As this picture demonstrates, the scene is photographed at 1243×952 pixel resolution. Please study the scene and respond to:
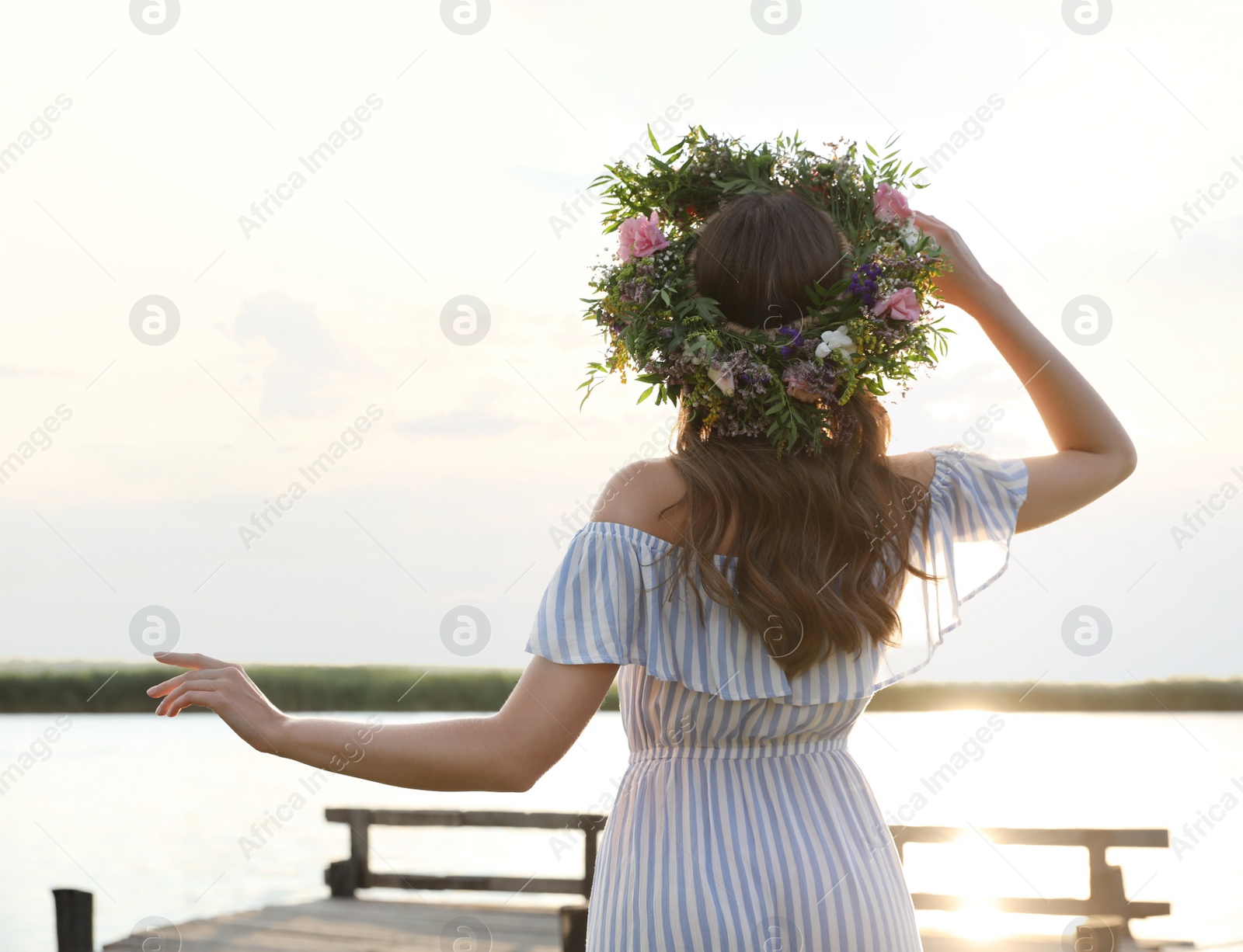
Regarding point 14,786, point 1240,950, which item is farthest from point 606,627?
point 14,786

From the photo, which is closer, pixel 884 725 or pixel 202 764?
pixel 202 764

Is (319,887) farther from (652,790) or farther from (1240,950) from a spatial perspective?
(652,790)

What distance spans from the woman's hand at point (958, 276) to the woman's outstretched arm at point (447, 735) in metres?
0.94

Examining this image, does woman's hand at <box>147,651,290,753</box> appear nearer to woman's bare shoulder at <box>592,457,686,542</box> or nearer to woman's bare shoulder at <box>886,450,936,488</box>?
woman's bare shoulder at <box>592,457,686,542</box>

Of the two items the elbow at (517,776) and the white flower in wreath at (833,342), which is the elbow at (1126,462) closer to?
the white flower in wreath at (833,342)

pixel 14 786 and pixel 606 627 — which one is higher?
pixel 14 786

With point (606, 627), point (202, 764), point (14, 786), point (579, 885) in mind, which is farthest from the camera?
point (202, 764)

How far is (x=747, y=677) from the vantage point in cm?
155

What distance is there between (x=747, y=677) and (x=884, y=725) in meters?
35.3

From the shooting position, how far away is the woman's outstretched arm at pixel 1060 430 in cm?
181

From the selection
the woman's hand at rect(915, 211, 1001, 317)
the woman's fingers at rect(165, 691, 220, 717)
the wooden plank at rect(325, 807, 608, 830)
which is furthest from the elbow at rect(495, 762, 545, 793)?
the wooden plank at rect(325, 807, 608, 830)

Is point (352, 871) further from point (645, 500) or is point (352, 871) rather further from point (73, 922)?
point (645, 500)

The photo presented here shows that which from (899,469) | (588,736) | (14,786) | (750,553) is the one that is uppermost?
(588,736)

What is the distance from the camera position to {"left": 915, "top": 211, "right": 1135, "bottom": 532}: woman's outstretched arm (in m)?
1.81
